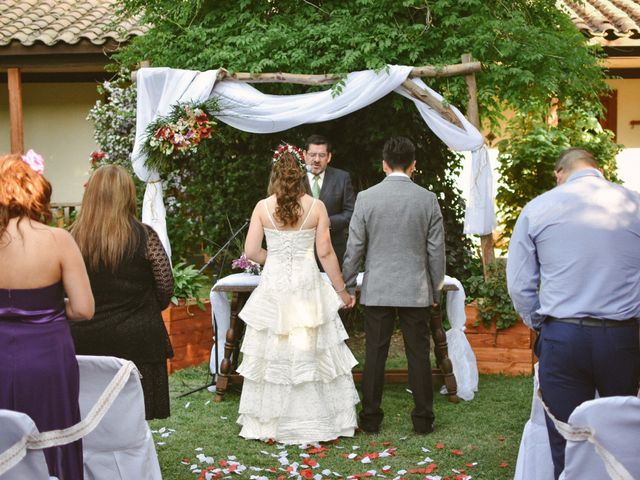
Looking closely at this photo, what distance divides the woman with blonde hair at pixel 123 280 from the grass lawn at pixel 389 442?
0.75 metres

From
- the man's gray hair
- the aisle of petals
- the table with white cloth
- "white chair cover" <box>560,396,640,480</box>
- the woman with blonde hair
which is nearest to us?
"white chair cover" <box>560,396,640,480</box>

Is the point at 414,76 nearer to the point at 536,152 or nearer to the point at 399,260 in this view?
the point at 399,260

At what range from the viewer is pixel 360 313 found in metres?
9.01

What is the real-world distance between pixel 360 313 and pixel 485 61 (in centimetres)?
281

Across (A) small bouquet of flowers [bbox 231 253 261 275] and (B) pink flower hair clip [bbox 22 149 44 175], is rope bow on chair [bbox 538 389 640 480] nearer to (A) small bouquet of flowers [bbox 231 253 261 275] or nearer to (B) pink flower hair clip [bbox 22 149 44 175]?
(B) pink flower hair clip [bbox 22 149 44 175]

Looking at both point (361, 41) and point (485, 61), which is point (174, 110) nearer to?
point (361, 41)

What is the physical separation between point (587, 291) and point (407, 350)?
2.14 meters

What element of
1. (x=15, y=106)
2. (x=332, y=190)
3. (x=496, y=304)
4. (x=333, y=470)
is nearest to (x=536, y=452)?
(x=333, y=470)

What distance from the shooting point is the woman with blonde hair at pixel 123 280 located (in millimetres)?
4375

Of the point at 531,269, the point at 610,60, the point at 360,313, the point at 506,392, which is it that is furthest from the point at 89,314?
the point at 610,60

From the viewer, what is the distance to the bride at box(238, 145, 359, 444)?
551 centimetres

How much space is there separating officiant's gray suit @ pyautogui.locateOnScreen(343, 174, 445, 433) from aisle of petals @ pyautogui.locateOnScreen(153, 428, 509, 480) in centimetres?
43

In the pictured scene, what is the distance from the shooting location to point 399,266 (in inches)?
214

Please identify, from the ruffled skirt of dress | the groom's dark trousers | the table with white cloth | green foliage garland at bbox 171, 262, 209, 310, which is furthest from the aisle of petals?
green foliage garland at bbox 171, 262, 209, 310
